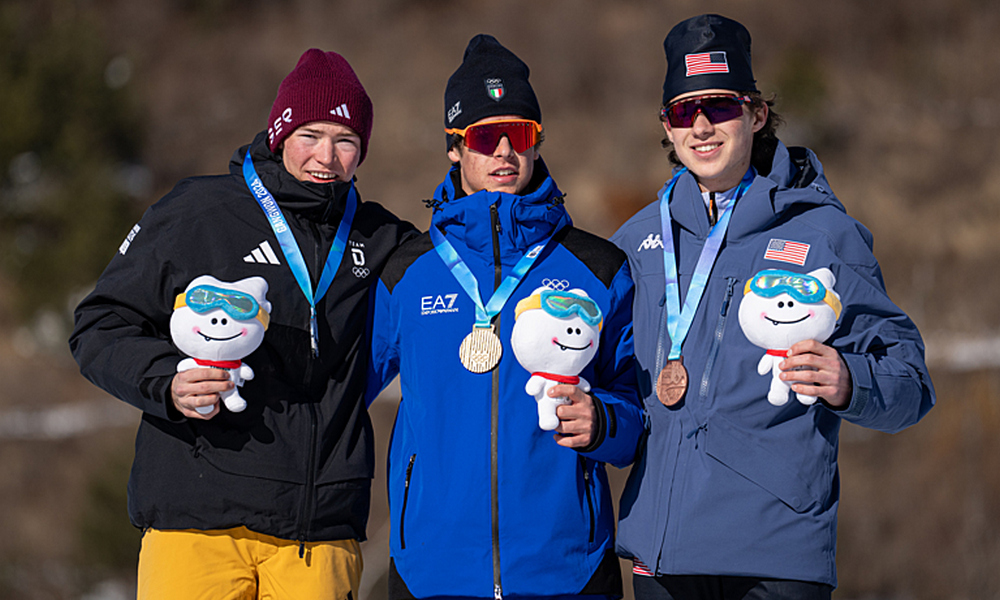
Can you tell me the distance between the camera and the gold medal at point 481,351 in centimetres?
295

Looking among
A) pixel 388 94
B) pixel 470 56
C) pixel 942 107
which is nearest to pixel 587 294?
pixel 470 56

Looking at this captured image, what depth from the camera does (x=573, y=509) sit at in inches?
115

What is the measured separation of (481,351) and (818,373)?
3.33 ft

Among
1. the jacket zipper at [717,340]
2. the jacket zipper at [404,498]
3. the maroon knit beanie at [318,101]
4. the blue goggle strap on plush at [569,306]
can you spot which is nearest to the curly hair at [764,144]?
the jacket zipper at [717,340]

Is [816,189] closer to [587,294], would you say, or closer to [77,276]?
[587,294]

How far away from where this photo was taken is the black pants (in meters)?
2.75

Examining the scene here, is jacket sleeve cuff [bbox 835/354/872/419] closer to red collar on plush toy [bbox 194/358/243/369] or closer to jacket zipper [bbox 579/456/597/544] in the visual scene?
jacket zipper [bbox 579/456/597/544]

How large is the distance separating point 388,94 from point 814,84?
13.7 m

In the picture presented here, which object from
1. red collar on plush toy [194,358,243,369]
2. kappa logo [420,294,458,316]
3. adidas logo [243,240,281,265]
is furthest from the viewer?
adidas logo [243,240,281,265]

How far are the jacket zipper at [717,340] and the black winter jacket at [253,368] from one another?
45.9 inches

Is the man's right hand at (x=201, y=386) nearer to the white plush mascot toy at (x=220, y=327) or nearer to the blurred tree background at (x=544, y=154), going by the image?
the white plush mascot toy at (x=220, y=327)

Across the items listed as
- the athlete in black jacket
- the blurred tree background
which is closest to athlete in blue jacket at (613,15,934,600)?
the athlete in black jacket

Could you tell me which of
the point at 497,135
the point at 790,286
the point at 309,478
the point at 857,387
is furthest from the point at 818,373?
the point at 309,478

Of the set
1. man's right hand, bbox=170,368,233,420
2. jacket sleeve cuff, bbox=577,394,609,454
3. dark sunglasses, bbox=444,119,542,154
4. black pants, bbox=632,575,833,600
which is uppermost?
dark sunglasses, bbox=444,119,542,154
